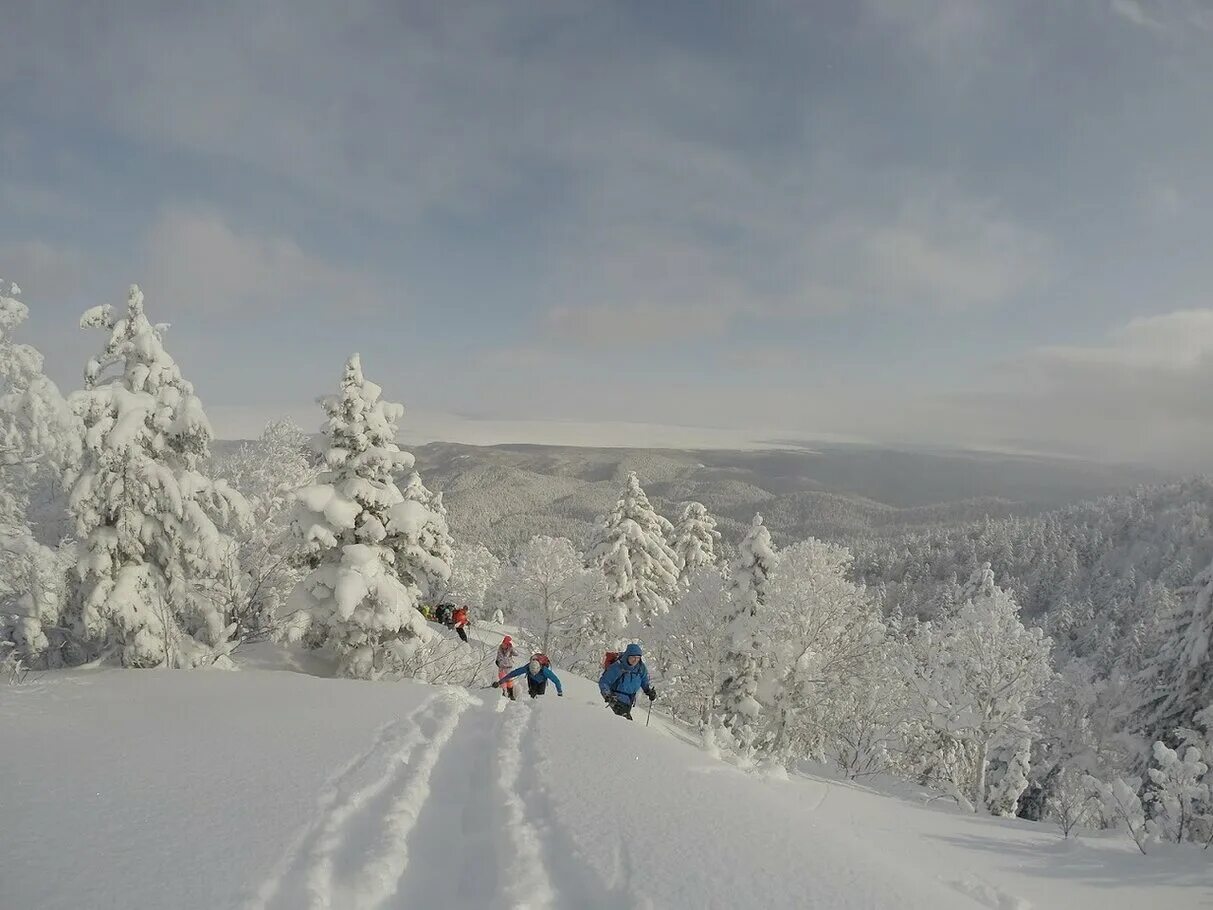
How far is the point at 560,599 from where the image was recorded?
37.4 m

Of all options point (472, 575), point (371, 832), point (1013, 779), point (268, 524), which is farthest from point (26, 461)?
point (472, 575)

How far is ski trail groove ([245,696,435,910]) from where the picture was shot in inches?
163

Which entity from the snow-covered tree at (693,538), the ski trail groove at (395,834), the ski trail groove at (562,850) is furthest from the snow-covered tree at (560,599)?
the ski trail groove at (562,850)

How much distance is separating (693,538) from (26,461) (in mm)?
38989

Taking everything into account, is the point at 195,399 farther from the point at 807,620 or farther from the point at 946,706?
the point at 946,706

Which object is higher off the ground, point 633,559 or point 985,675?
point 633,559

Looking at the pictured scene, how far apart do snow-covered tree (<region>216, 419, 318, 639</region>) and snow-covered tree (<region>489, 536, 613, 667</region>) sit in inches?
592

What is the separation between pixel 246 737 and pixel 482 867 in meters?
4.85

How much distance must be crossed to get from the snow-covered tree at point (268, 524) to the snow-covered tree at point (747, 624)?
16.4 metres

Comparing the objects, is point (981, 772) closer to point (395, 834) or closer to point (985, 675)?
point (985, 675)

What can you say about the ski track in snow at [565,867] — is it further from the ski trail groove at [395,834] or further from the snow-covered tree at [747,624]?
the snow-covered tree at [747,624]

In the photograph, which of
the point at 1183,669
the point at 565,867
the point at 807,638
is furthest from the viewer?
the point at 807,638

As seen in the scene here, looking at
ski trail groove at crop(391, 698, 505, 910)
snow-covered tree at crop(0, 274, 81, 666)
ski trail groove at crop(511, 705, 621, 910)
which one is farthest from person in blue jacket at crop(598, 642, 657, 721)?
snow-covered tree at crop(0, 274, 81, 666)

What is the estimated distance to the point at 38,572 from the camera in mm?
12227
